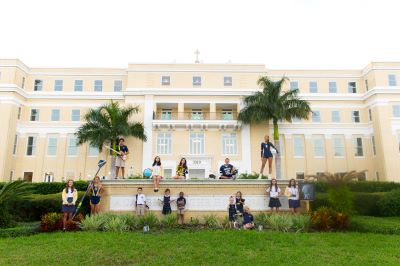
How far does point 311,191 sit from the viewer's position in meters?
13.6

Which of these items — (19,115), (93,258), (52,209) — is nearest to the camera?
(93,258)

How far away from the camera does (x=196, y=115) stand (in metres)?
35.0

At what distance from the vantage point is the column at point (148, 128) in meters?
32.1

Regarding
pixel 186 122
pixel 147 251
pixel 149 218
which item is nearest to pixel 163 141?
pixel 186 122

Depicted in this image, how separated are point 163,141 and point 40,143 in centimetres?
1268

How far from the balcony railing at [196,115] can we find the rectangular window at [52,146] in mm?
10752

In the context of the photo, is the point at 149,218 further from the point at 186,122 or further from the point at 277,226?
the point at 186,122

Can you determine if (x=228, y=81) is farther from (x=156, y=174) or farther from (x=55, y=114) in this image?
(x=156, y=174)

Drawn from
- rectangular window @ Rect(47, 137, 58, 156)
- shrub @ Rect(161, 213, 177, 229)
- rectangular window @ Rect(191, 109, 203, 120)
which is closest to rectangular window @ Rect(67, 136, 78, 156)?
rectangular window @ Rect(47, 137, 58, 156)

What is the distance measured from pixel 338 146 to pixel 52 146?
2907 cm

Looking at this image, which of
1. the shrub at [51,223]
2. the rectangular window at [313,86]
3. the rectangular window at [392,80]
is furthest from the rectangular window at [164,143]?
the rectangular window at [392,80]

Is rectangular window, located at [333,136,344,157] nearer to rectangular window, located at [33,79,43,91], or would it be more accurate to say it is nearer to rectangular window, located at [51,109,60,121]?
rectangular window, located at [51,109,60,121]

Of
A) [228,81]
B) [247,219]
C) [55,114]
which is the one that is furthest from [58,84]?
[247,219]

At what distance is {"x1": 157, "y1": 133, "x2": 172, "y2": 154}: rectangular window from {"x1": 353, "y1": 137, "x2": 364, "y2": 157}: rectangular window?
62.0 feet
